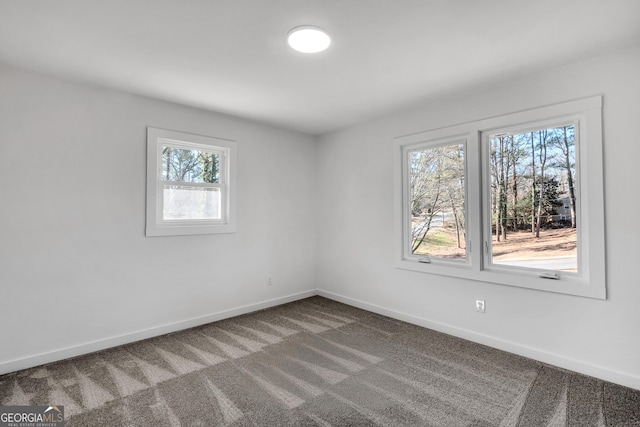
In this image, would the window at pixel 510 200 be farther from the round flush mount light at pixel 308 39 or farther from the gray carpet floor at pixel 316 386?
the round flush mount light at pixel 308 39

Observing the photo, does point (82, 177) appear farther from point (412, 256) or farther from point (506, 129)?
point (506, 129)

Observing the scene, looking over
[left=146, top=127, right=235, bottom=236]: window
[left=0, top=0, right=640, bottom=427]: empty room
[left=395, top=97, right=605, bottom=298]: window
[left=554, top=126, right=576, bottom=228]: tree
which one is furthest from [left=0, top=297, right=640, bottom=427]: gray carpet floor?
[left=554, top=126, right=576, bottom=228]: tree

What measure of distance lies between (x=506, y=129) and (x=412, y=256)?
168 centimetres

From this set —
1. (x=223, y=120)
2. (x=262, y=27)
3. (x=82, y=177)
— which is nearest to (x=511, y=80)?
(x=262, y=27)

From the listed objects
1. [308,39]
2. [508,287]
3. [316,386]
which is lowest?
[316,386]

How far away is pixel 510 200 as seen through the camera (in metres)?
3.00

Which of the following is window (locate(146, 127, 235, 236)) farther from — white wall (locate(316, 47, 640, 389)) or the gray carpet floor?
white wall (locate(316, 47, 640, 389))

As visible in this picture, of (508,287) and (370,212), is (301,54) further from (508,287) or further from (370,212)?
(508,287)

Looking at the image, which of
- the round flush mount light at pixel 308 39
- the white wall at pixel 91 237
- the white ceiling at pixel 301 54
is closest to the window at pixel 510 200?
the white ceiling at pixel 301 54

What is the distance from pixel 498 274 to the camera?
9.70ft

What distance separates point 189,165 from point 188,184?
9.0 inches

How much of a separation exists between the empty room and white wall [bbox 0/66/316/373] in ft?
0.06

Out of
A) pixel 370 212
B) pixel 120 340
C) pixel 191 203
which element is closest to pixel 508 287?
pixel 370 212

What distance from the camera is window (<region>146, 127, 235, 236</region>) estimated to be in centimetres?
329
